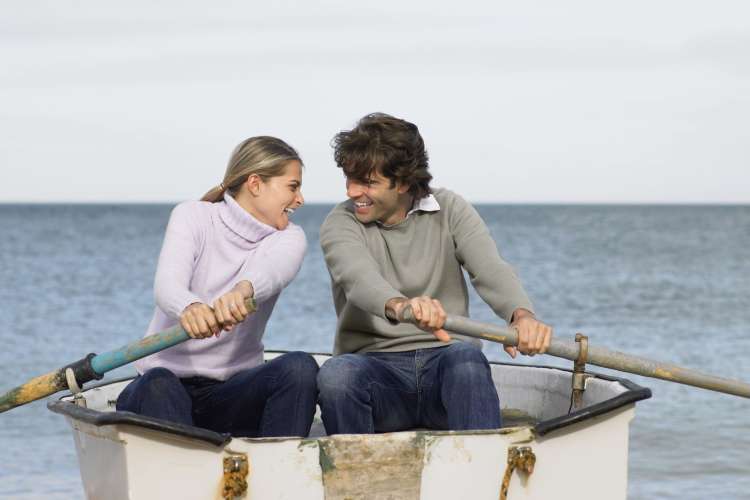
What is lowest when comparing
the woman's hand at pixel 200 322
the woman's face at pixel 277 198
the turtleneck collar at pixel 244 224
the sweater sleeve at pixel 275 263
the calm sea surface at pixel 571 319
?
the calm sea surface at pixel 571 319

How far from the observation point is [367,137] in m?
3.86

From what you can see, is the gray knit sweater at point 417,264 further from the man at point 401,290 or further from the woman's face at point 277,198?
the woman's face at point 277,198

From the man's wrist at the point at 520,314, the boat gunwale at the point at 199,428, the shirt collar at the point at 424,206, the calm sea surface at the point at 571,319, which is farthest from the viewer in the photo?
the calm sea surface at the point at 571,319

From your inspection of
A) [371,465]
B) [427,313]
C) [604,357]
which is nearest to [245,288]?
[427,313]

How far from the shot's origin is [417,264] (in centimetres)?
396

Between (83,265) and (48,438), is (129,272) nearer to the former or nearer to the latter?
(83,265)

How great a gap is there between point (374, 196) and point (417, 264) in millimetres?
276

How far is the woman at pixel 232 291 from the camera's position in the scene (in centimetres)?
355

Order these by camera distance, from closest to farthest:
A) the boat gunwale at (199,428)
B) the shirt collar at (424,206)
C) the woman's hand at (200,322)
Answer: the boat gunwale at (199,428) < the woman's hand at (200,322) < the shirt collar at (424,206)

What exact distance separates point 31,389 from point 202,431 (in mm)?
1036

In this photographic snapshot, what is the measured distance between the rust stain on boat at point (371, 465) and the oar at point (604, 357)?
15.3 inches

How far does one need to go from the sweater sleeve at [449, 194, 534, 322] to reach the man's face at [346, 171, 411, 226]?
0.22 metres

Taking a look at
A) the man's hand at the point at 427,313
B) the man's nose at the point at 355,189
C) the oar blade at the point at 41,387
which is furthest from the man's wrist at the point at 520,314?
the oar blade at the point at 41,387

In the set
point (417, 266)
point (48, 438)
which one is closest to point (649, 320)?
point (48, 438)
